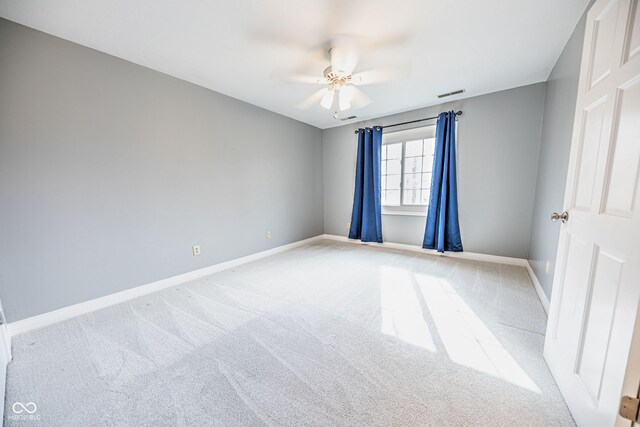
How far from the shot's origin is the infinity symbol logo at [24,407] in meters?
1.08

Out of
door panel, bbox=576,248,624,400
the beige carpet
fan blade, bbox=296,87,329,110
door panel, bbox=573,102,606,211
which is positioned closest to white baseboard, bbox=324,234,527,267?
the beige carpet

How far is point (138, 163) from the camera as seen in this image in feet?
7.28

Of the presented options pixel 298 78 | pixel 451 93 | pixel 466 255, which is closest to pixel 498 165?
pixel 451 93

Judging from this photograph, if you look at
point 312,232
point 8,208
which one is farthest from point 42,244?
point 312,232

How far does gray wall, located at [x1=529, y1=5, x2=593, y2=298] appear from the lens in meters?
1.72

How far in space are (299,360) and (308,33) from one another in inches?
95.5

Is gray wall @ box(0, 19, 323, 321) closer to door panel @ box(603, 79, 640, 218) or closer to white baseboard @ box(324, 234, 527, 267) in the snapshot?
white baseboard @ box(324, 234, 527, 267)

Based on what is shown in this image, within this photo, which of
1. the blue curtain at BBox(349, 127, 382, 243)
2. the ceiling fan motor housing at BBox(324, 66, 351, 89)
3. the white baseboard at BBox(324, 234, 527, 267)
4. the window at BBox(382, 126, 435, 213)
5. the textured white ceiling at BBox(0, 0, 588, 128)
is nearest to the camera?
the textured white ceiling at BBox(0, 0, 588, 128)

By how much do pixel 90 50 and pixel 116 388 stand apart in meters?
2.65

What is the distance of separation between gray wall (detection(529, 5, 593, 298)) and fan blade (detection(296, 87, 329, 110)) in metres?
2.19

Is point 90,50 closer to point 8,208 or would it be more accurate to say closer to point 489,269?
point 8,208

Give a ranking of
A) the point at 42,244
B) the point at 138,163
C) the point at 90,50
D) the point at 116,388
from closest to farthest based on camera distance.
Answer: the point at 116,388
the point at 42,244
the point at 90,50
the point at 138,163

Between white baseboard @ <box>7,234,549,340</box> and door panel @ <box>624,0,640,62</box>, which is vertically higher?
door panel @ <box>624,0,640,62</box>

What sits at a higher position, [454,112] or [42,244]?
[454,112]
